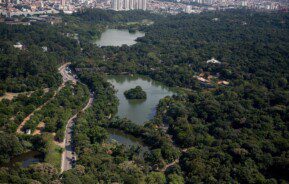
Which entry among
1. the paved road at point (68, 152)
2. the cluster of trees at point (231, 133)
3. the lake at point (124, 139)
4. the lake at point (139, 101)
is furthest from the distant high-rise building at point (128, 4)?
the lake at point (124, 139)

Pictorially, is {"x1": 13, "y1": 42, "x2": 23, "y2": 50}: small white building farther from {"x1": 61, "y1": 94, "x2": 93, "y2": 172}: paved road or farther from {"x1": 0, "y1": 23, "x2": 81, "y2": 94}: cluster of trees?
{"x1": 61, "y1": 94, "x2": 93, "y2": 172}: paved road

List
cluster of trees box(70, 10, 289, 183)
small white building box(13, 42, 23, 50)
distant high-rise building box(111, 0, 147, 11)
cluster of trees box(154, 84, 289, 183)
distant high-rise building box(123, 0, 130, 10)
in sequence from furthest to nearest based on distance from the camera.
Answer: distant high-rise building box(123, 0, 130, 10), distant high-rise building box(111, 0, 147, 11), small white building box(13, 42, 23, 50), cluster of trees box(70, 10, 289, 183), cluster of trees box(154, 84, 289, 183)

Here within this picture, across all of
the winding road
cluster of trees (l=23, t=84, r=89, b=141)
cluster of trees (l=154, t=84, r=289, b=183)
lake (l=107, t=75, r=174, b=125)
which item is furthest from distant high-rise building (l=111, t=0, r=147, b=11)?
the winding road

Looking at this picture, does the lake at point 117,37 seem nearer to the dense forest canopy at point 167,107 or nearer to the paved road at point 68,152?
the dense forest canopy at point 167,107

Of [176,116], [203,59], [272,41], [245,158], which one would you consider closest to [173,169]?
[245,158]

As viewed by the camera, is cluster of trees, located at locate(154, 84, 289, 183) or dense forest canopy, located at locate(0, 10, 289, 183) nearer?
dense forest canopy, located at locate(0, 10, 289, 183)

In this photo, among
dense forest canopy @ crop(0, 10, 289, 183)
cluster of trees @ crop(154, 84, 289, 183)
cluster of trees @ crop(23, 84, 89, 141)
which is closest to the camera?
dense forest canopy @ crop(0, 10, 289, 183)

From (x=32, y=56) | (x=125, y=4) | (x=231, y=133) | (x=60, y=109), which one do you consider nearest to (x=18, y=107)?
(x=60, y=109)
